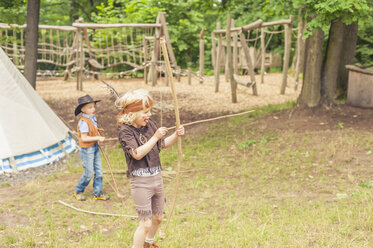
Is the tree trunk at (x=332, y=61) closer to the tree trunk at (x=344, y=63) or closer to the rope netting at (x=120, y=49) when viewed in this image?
the tree trunk at (x=344, y=63)

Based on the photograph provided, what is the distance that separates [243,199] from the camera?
5.43m

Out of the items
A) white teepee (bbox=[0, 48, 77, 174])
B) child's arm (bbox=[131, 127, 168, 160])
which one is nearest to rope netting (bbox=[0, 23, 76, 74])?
white teepee (bbox=[0, 48, 77, 174])

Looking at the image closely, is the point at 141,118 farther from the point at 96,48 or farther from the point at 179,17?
the point at 179,17

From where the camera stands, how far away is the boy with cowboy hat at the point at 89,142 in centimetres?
513

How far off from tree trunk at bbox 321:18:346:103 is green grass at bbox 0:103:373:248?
1429 mm

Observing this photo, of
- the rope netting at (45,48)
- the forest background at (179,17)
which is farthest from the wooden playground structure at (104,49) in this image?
the forest background at (179,17)

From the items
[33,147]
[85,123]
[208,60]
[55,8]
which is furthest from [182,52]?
[85,123]

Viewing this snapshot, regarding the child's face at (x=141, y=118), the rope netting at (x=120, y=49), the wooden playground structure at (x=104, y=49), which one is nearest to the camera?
the child's face at (x=141, y=118)

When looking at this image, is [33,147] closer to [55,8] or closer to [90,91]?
[90,91]

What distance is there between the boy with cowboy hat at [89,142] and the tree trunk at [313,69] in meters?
5.21

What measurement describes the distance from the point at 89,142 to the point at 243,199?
7.33 feet

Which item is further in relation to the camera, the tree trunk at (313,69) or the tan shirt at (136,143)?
the tree trunk at (313,69)

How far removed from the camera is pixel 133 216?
15.8 ft

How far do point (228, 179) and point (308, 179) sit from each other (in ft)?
4.02
